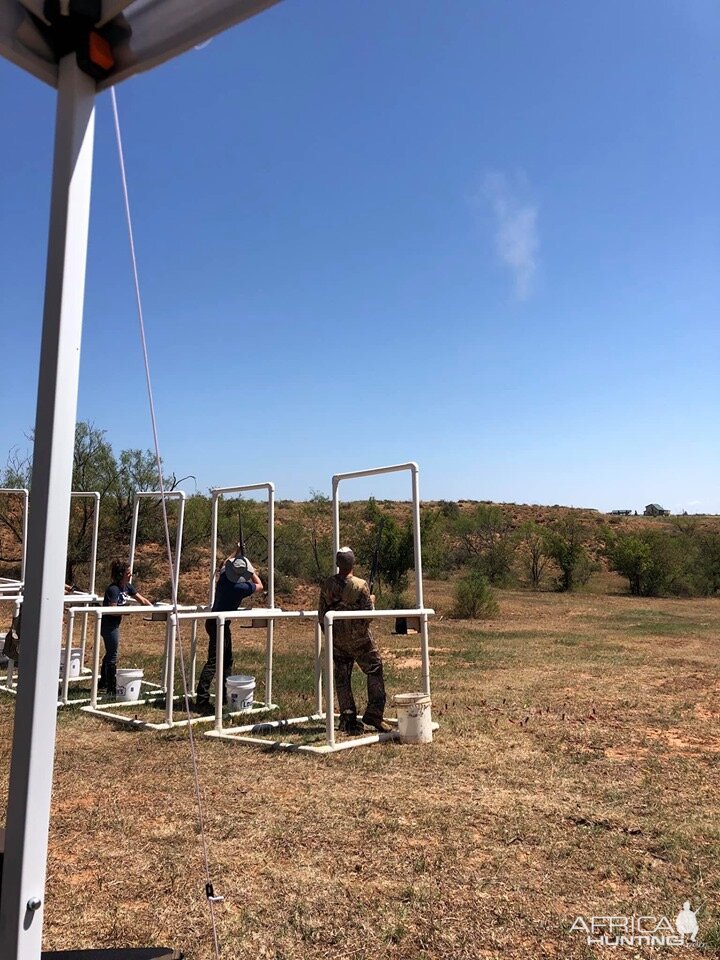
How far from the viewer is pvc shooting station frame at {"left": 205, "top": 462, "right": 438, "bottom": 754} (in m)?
6.20

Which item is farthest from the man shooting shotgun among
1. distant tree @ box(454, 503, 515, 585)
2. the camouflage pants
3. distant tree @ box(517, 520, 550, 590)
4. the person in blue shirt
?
distant tree @ box(517, 520, 550, 590)

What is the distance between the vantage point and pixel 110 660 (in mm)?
9102

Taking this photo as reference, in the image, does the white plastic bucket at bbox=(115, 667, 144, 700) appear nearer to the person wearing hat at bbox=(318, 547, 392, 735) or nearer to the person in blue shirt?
the person in blue shirt

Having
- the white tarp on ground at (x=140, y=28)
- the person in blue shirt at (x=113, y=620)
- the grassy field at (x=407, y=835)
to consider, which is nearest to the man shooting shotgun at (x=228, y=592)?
the grassy field at (x=407, y=835)

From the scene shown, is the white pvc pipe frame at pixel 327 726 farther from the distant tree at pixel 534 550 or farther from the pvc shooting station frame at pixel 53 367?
the distant tree at pixel 534 550

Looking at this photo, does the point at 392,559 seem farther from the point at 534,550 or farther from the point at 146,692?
the point at 146,692

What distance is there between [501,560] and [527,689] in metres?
20.2

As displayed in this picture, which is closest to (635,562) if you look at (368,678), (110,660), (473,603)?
(473,603)

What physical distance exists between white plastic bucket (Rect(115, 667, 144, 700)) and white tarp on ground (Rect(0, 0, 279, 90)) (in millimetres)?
7160

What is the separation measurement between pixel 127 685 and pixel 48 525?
687 cm

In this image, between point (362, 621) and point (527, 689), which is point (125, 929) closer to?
point (362, 621)

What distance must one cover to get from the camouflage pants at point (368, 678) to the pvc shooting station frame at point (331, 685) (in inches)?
7.6

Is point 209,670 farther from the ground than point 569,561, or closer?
closer

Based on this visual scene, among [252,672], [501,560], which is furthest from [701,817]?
[501,560]
